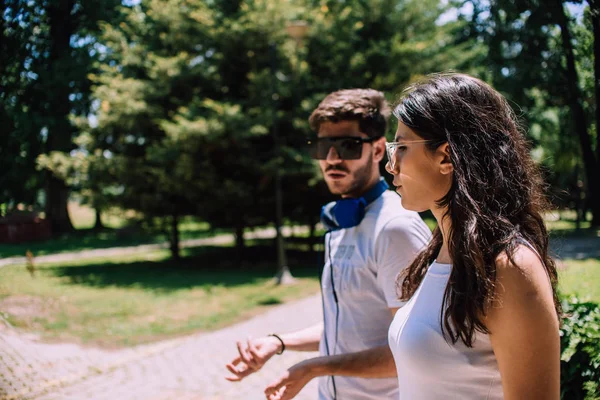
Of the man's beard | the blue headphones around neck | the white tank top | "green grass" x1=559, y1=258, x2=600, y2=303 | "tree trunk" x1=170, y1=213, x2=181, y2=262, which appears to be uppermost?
the man's beard

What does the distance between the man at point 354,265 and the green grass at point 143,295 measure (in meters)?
2.17

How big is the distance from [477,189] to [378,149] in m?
1.20

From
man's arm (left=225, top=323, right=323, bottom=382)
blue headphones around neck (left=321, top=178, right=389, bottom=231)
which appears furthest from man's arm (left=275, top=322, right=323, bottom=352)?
blue headphones around neck (left=321, top=178, right=389, bottom=231)

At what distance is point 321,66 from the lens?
13.9m

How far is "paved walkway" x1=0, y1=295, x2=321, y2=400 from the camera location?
17.5 feet

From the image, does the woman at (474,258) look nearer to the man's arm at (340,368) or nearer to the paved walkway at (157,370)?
the man's arm at (340,368)

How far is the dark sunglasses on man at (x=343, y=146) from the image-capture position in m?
2.42

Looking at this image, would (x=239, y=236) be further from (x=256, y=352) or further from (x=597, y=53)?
(x=597, y=53)

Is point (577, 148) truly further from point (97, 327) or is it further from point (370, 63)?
point (370, 63)

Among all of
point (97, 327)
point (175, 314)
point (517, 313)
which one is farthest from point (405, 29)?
point (517, 313)

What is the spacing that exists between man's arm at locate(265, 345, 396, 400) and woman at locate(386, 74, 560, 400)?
1.38 feet

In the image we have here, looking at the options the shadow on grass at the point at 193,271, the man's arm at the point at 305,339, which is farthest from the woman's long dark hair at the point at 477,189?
the shadow on grass at the point at 193,271

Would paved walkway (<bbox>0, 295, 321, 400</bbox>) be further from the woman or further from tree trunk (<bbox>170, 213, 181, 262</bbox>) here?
tree trunk (<bbox>170, 213, 181, 262</bbox>)

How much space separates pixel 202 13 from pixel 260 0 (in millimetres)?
1522
